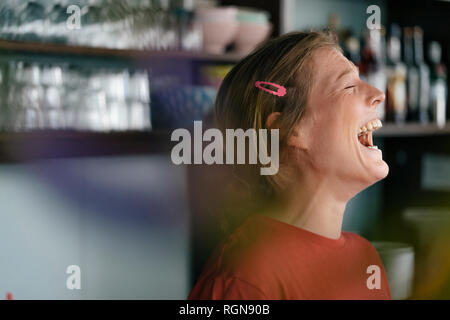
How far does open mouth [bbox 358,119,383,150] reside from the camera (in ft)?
2.71

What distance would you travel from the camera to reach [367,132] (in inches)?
33.5

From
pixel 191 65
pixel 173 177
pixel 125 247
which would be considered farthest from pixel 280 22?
pixel 125 247

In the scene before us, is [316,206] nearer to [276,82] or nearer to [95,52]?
[276,82]

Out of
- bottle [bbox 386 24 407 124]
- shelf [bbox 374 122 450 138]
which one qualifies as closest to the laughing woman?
shelf [bbox 374 122 450 138]

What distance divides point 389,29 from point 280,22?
0.71 m

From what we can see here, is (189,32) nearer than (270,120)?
No

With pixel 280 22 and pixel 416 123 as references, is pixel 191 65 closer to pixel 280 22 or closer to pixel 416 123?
pixel 280 22

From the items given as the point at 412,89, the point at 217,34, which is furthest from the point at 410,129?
the point at 217,34

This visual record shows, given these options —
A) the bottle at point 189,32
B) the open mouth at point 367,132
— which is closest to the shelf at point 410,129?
the bottle at point 189,32

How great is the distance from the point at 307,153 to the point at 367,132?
0.41 ft

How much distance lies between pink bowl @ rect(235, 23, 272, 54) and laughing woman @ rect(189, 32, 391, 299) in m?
0.85

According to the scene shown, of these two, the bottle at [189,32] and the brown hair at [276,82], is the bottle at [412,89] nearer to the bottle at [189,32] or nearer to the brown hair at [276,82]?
the bottle at [189,32]

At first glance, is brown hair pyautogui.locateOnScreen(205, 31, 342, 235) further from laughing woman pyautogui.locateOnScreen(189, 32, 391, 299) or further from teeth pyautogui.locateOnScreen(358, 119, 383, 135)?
teeth pyautogui.locateOnScreen(358, 119, 383, 135)

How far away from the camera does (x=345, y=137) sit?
78 centimetres
